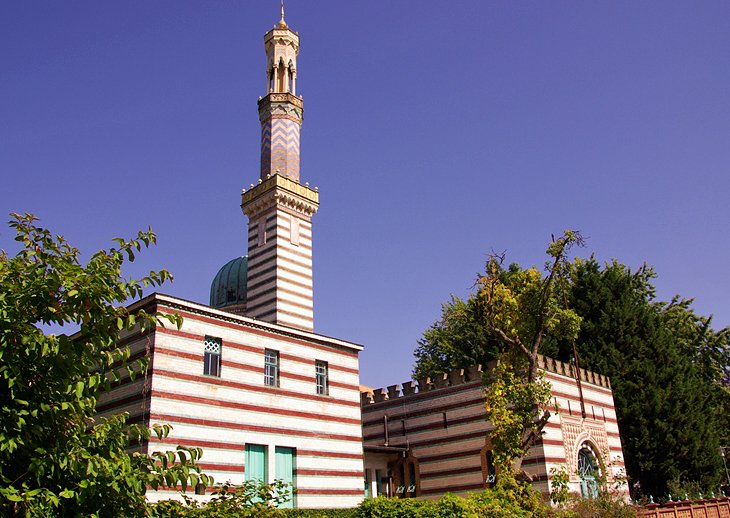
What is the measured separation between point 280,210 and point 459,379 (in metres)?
14.8

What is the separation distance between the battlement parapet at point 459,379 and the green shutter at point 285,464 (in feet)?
31.9

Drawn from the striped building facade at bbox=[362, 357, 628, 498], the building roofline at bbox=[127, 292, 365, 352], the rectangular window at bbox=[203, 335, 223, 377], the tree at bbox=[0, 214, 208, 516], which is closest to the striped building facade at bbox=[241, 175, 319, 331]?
the striped building facade at bbox=[362, 357, 628, 498]

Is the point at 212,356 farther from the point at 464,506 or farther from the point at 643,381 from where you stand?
the point at 643,381

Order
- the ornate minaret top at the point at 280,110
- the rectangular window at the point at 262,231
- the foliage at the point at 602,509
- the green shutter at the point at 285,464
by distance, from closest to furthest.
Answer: the foliage at the point at 602,509 → the green shutter at the point at 285,464 → the rectangular window at the point at 262,231 → the ornate minaret top at the point at 280,110

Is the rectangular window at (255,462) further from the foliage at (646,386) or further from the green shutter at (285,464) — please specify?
the foliage at (646,386)

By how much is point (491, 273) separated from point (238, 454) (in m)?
11.9

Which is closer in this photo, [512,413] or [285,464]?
[512,413]

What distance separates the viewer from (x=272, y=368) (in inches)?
968

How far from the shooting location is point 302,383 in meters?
25.3

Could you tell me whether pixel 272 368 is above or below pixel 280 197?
below

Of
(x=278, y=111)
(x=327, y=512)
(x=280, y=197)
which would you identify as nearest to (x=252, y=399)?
(x=327, y=512)

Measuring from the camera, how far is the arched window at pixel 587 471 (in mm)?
29844

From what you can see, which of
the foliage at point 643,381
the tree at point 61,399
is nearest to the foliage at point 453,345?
the foliage at point 643,381

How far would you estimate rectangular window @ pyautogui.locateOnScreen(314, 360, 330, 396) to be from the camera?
85.8 feet
